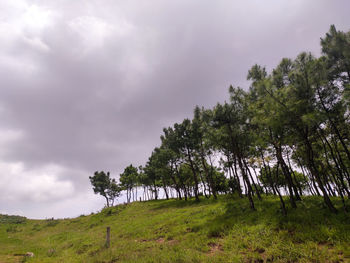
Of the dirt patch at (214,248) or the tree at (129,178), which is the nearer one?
the dirt patch at (214,248)

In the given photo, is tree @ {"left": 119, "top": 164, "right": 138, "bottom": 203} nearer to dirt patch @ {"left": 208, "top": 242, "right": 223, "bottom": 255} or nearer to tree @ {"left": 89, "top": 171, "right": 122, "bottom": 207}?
Answer: tree @ {"left": 89, "top": 171, "right": 122, "bottom": 207}

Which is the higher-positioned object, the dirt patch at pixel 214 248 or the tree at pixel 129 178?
the tree at pixel 129 178

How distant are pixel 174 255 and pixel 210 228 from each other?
500cm

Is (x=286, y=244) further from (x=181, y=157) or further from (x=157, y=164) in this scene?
(x=157, y=164)

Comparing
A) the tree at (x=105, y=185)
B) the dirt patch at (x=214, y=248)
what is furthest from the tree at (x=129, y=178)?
the dirt patch at (x=214, y=248)

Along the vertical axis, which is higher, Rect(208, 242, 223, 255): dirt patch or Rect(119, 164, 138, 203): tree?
Rect(119, 164, 138, 203): tree

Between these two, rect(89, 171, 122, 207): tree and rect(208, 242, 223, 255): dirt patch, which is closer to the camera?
rect(208, 242, 223, 255): dirt patch

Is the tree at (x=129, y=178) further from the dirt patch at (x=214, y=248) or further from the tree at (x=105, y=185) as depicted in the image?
the dirt patch at (x=214, y=248)

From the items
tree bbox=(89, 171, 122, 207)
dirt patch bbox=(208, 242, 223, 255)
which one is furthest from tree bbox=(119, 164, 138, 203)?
dirt patch bbox=(208, 242, 223, 255)

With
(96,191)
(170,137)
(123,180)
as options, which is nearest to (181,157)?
(170,137)

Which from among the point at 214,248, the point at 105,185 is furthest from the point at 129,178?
the point at 214,248

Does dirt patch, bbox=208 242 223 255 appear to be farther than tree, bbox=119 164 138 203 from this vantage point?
No

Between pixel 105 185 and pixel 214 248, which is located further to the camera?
pixel 105 185

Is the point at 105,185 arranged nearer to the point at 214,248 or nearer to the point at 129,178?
the point at 129,178
